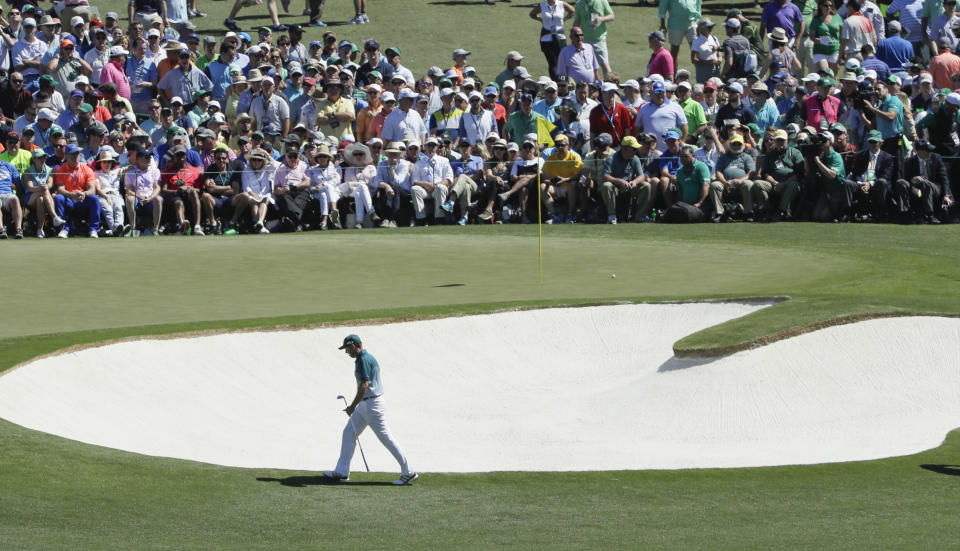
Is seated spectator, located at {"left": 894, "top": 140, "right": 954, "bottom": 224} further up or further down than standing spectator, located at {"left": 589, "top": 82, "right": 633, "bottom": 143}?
further down

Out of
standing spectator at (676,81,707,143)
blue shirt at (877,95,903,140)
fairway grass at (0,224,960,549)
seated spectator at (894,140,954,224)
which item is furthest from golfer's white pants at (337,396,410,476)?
standing spectator at (676,81,707,143)

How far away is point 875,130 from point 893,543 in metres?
16.9

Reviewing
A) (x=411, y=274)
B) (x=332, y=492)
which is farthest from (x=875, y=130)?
(x=332, y=492)

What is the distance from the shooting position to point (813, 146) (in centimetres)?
2442

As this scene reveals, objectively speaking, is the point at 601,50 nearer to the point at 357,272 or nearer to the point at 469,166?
the point at 469,166

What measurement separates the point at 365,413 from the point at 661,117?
52.5ft

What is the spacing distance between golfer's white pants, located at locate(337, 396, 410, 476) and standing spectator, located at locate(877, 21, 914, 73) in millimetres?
21893

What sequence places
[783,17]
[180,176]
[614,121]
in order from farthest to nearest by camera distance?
[783,17], [614,121], [180,176]

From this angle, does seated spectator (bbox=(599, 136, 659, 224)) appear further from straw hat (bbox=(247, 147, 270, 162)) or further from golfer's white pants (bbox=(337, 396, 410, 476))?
golfer's white pants (bbox=(337, 396, 410, 476))

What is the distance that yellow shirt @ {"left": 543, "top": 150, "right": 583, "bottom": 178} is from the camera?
25422mm

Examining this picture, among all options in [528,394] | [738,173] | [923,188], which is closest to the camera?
[528,394]

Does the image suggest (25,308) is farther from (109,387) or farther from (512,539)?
(512,539)

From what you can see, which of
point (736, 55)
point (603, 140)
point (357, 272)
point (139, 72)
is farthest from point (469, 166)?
point (736, 55)

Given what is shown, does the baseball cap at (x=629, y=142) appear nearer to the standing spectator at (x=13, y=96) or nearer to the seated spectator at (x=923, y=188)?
the seated spectator at (x=923, y=188)
